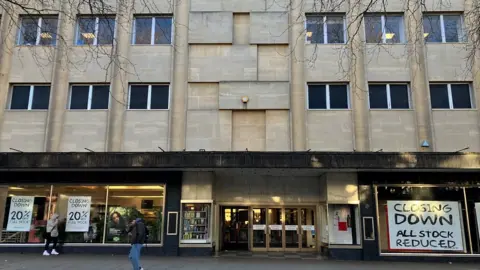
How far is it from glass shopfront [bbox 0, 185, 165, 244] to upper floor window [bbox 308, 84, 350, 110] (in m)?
7.07

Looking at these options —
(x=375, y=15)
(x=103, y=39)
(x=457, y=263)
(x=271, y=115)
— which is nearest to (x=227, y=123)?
(x=271, y=115)

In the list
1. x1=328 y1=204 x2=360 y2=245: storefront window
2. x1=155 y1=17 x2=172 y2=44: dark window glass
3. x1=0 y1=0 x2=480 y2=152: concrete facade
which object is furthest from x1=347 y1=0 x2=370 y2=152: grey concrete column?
x1=155 y1=17 x2=172 y2=44: dark window glass

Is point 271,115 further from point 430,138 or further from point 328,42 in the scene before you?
point 430,138

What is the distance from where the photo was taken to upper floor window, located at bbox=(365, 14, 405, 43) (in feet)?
54.1

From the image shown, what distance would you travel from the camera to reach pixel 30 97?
1642cm

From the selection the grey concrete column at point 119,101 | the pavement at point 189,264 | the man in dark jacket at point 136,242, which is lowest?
the pavement at point 189,264

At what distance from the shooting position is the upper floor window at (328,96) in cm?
1600

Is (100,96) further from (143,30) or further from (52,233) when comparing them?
(52,233)

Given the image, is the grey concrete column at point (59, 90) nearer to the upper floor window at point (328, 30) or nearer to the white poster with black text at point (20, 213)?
the white poster with black text at point (20, 213)

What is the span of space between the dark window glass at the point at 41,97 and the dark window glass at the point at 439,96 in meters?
15.7

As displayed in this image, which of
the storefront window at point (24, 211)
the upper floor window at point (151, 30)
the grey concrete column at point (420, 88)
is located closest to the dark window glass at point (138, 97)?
the upper floor window at point (151, 30)

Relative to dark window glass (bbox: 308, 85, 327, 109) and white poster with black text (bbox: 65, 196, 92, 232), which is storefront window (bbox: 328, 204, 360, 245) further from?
white poster with black text (bbox: 65, 196, 92, 232)

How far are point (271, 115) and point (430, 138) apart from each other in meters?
6.21

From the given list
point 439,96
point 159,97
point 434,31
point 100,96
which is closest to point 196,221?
point 159,97
